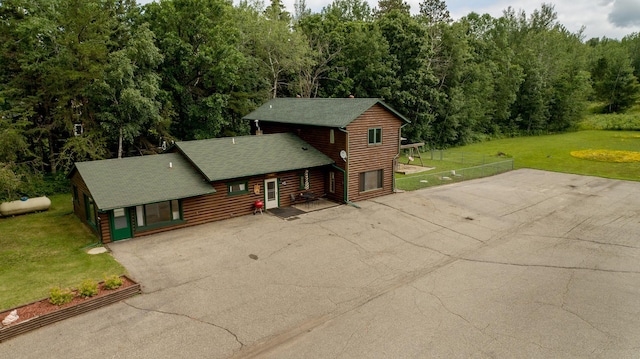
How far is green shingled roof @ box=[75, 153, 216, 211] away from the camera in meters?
15.6

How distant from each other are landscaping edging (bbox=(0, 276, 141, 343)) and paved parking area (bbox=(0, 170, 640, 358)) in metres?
0.18

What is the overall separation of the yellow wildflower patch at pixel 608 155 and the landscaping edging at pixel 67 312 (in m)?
39.3

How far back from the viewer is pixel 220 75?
2922cm

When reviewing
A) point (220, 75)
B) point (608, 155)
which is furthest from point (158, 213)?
point (608, 155)

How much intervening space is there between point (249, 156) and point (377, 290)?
10.7 meters

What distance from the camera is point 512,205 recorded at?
21812 millimetres

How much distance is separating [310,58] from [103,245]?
26258 mm

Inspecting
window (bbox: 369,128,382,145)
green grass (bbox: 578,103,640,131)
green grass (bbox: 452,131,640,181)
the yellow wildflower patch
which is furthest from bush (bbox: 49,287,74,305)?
green grass (bbox: 578,103,640,131)

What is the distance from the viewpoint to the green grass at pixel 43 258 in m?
12.1

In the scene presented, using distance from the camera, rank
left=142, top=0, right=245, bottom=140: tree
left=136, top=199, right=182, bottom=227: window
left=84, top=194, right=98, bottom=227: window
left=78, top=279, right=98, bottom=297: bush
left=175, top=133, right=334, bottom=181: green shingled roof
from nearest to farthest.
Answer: left=78, top=279, right=98, bottom=297: bush → left=136, top=199, right=182, bottom=227: window → left=84, top=194, right=98, bottom=227: window → left=175, top=133, right=334, bottom=181: green shingled roof → left=142, top=0, right=245, bottom=140: tree

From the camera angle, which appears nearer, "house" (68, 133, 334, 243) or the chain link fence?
"house" (68, 133, 334, 243)

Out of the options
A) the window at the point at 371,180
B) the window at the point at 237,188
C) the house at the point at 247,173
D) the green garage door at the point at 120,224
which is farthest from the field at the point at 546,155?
the green garage door at the point at 120,224

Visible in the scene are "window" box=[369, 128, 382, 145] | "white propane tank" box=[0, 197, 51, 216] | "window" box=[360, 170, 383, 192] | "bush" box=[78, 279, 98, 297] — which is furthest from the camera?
"window" box=[360, 170, 383, 192]

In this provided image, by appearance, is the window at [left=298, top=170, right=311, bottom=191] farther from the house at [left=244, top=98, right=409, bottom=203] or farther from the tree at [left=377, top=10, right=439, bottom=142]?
the tree at [left=377, top=10, right=439, bottom=142]
